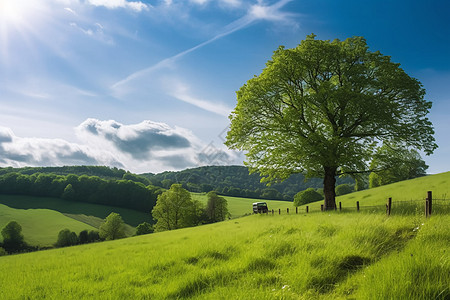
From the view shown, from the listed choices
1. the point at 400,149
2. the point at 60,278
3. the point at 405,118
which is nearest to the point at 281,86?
the point at 405,118

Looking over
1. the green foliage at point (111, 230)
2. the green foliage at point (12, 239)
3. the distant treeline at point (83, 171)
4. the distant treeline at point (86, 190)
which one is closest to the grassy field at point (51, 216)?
the green foliage at point (12, 239)

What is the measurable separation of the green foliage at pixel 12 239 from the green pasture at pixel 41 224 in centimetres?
150

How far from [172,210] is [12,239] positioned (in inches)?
1581

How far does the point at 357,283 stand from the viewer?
4.39m

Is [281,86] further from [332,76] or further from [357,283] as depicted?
[357,283]

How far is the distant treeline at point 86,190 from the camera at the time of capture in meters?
97.1

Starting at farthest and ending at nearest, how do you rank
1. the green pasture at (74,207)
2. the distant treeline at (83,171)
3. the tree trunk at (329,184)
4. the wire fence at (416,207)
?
the distant treeline at (83,171)
the green pasture at (74,207)
the tree trunk at (329,184)
the wire fence at (416,207)

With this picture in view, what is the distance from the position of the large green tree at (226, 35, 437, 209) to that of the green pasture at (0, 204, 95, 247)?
216 feet

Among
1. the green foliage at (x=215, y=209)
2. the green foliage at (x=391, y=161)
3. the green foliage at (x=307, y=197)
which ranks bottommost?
the green foliage at (x=215, y=209)

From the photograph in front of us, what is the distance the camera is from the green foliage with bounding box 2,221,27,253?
185ft

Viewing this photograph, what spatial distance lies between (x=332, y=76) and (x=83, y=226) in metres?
79.0

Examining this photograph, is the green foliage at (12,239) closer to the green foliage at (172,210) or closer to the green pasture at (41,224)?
the green pasture at (41,224)

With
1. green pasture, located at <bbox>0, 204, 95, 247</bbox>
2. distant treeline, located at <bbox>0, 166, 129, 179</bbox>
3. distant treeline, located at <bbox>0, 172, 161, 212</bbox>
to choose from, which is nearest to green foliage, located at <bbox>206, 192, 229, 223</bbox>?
distant treeline, located at <bbox>0, 172, 161, 212</bbox>

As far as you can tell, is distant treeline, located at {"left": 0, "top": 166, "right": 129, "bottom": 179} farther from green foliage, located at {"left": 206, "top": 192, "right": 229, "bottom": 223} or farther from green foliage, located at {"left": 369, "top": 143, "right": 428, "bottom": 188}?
green foliage, located at {"left": 369, "top": 143, "right": 428, "bottom": 188}
